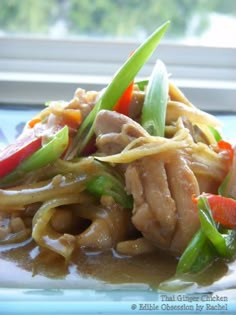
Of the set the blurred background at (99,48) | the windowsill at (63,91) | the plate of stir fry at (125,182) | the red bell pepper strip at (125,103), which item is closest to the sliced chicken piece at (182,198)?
the plate of stir fry at (125,182)

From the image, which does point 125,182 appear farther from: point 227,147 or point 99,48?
point 99,48

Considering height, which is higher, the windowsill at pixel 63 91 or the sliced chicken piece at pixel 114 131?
the sliced chicken piece at pixel 114 131

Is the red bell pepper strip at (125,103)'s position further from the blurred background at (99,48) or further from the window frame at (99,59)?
the window frame at (99,59)

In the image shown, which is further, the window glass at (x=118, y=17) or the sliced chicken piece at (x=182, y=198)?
the window glass at (x=118, y=17)

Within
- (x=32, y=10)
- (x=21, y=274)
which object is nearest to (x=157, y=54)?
(x=32, y=10)

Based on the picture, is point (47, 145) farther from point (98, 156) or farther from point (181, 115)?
point (181, 115)
